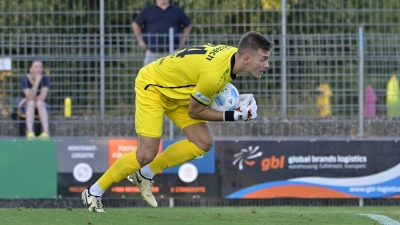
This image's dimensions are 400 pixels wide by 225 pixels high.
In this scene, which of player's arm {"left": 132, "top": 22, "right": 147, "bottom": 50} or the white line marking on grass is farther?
player's arm {"left": 132, "top": 22, "right": 147, "bottom": 50}

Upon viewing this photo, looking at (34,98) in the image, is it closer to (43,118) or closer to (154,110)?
(43,118)

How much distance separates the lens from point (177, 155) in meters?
10.3

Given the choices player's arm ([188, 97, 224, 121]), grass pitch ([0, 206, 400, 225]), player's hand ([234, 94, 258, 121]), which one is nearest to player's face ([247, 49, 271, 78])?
player's hand ([234, 94, 258, 121])

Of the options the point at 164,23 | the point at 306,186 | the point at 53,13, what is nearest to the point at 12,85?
the point at 53,13

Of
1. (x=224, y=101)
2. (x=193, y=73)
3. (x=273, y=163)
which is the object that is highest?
(x=193, y=73)

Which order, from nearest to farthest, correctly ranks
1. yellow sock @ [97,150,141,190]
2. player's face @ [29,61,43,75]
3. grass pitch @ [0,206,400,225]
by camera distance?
grass pitch @ [0,206,400,225] < yellow sock @ [97,150,141,190] < player's face @ [29,61,43,75]

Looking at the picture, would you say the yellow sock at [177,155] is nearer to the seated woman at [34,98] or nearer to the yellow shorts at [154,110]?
the yellow shorts at [154,110]

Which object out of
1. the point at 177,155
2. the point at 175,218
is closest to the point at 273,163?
the point at 177,155

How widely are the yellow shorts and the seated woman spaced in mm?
5054

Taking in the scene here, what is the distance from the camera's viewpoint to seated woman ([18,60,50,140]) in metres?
14.9

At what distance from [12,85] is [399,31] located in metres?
6.85

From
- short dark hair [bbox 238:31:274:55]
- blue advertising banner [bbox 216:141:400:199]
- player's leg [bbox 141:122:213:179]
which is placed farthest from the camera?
blue advertising banner [bbox 216:141:400:199]

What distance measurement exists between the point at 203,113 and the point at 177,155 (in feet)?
2.56

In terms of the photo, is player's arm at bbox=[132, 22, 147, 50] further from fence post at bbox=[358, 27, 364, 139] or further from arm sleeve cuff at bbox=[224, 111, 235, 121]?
arm sleeve cuff at bbox=[224, 111, 235, 121]
